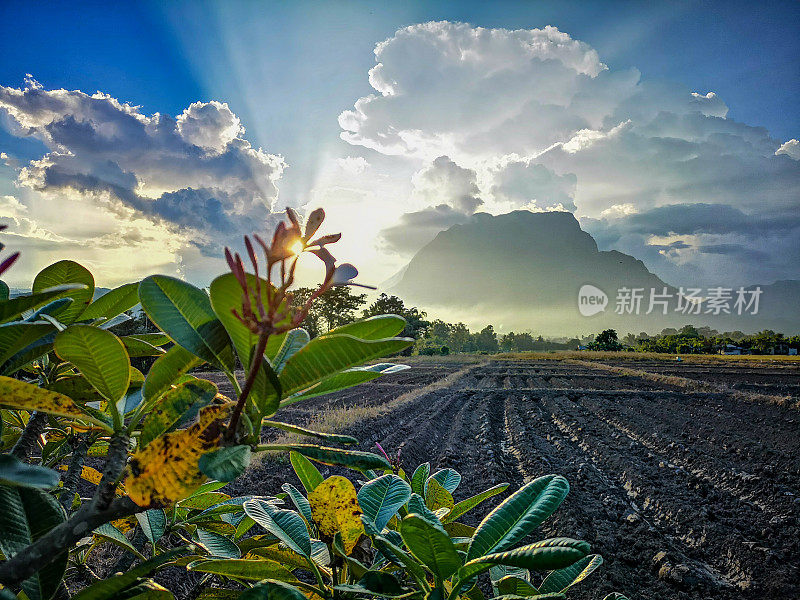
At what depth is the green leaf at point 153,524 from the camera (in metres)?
0.84

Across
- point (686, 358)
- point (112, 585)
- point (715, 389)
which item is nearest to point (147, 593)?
point (112, 585)

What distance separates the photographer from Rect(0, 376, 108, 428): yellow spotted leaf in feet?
1.65

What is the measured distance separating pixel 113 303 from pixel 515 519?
75 centimetres

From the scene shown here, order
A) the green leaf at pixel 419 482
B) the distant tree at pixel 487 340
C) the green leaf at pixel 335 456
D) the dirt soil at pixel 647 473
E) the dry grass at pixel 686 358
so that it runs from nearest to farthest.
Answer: the green leaf at pixel 335 456 → the green leaf at pixel 419 482 → the dirt soil at pixel 647 473 → the dry grass at pixel 686 358 → the distant tree at pixel 487 340

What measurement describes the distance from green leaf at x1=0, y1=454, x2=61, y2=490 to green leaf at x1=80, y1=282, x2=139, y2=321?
30 centimetres

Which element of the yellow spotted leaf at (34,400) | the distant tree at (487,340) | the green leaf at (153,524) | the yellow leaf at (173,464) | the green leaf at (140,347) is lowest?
the distant tree at (487,340)

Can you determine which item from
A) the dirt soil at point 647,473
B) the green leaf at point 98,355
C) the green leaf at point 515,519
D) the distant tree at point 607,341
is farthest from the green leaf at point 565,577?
the distant tree at point 607,341

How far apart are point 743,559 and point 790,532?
Result: 3.00ft

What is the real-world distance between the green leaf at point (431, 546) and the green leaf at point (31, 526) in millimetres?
508

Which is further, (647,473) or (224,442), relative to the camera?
(647,473)

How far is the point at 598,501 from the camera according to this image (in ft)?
16.1

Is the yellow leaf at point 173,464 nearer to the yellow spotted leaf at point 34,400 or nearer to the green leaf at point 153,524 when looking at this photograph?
the yellow spotted leaf at point 34,400

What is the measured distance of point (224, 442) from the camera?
1.56ft

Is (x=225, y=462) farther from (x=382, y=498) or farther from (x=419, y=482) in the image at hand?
(x=419, y=482)
